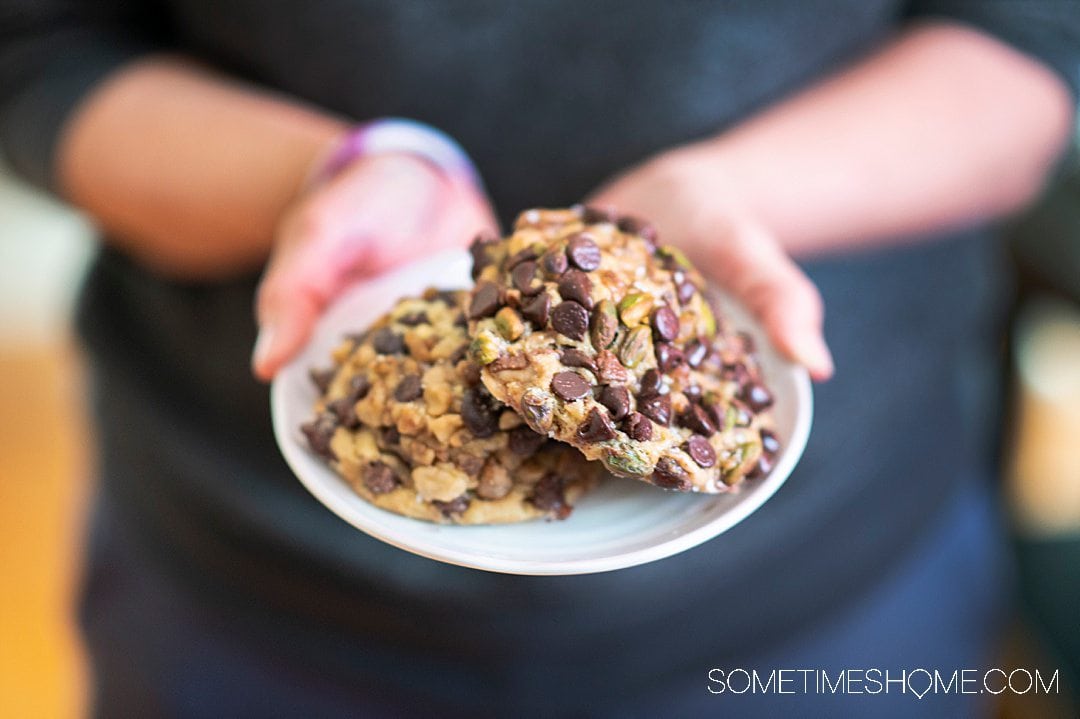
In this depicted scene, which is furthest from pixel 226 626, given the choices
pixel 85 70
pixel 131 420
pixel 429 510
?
pixel 85 70

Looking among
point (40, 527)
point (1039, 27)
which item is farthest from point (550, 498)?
point (40, 527)

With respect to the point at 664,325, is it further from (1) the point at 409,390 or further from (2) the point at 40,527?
(2) the point at 40,527

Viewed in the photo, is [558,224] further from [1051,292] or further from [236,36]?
[1051,292]

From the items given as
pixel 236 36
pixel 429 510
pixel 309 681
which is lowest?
pixel 309 681

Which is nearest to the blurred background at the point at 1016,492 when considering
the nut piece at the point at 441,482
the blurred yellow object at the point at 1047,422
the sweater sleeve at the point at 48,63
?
the blurred yellow object at the point at 1047,422

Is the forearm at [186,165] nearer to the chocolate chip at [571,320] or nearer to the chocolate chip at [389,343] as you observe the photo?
the chocolate chip at [389,343]

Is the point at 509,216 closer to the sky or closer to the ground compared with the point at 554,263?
closer to the ground
